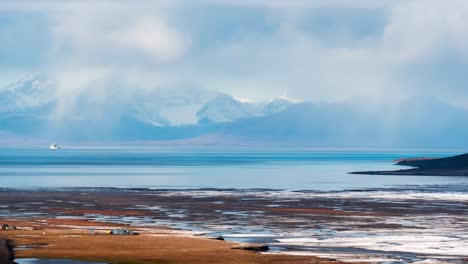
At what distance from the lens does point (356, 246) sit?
1777 inches

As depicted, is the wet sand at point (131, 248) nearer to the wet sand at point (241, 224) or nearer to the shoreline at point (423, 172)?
the wet sand at point (241, 224)

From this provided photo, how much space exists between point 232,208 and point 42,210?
12279 mm

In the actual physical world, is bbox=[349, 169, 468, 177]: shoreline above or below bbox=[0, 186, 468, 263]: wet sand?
above

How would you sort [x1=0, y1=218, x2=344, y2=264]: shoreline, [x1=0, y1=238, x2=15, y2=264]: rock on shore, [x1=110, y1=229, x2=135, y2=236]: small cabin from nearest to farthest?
[x1=0, y1=238, x2=15, y2=264]: rock on shore → [x1=0, y1=218, x2=344, y2=264]: shoreline → [x1=110, y1=229, x2=135, y2=236]: small cabin

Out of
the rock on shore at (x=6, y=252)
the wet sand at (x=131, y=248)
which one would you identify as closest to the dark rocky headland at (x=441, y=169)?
the wet sand at (x=131, y=248)

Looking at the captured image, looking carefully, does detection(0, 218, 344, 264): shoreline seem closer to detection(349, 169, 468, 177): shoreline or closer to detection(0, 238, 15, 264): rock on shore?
detection(0, 238, 15, 264): rock on shore

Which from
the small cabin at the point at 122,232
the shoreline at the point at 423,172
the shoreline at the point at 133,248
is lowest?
the shoreline at the point at 133,248

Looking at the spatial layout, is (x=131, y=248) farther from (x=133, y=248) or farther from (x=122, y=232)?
(x=122, y=232)

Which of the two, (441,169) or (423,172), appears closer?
(423,172)

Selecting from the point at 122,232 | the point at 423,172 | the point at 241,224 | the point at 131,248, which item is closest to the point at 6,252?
the point at 131,248

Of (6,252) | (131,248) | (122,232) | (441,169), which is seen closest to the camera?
(6,252)

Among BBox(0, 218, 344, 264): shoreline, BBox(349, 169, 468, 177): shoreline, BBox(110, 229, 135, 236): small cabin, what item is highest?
BBox(349, 169, 468, 177): shoreline

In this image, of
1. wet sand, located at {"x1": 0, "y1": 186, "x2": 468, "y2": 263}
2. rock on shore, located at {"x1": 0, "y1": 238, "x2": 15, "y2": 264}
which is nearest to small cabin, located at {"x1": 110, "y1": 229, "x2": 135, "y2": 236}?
wet sand, located at {"x1": 0, "y1": 186, "x2": 468, "y2": 263}

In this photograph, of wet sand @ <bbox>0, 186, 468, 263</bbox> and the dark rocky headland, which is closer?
wet sand @ <bbox>0, 186, 468, 263</bbox>
